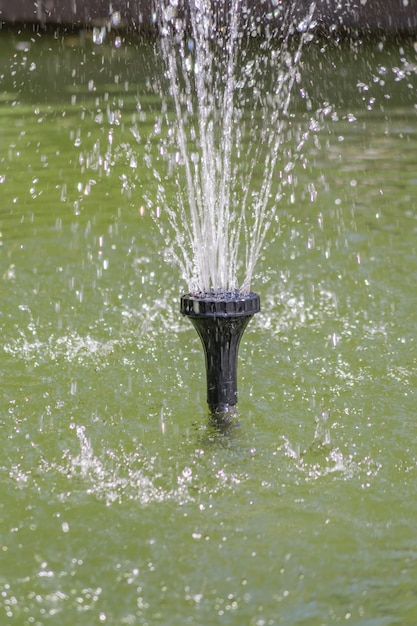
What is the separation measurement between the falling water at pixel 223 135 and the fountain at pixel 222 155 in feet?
0.04

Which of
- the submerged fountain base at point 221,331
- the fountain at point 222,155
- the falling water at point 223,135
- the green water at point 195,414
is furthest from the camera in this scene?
the falling water at point 223,135

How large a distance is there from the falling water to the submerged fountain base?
90mm

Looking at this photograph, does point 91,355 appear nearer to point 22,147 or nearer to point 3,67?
point 22,147

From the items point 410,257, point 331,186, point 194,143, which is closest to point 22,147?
point 194,143

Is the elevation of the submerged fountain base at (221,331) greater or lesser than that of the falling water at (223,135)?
lesser

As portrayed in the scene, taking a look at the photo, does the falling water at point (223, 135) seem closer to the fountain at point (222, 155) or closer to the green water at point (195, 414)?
the fountain at point (222, 155)

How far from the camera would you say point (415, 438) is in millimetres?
3064

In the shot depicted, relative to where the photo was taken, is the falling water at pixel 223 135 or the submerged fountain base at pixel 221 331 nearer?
the submerged fountain base at pixel 221 331

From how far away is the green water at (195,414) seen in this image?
2281 millimetres

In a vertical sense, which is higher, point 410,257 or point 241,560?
point 410,257

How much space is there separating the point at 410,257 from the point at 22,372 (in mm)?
2172

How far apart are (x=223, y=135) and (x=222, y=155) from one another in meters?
0.88

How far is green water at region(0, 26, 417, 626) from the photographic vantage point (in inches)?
89.8

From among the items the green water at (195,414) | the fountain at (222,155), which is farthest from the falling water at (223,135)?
the green water at (195,414)
